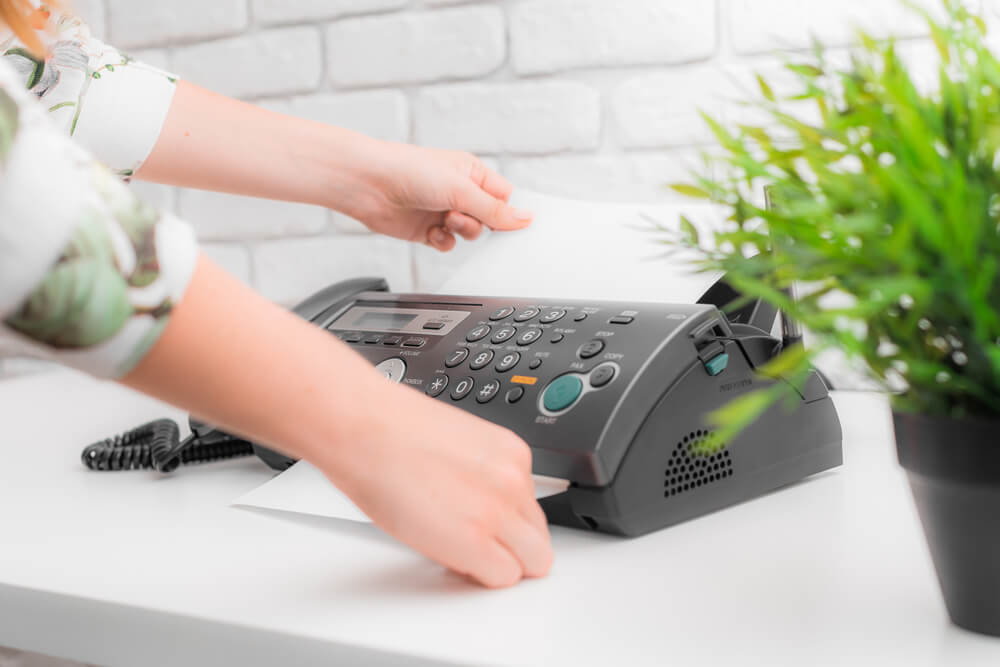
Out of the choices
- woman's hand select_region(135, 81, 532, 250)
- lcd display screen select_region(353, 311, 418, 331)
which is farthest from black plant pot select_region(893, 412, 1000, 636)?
woman's hand select_region(135, 81, 532, 250)

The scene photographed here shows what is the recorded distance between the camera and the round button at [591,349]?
0.53m

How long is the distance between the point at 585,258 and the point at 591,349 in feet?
0.55

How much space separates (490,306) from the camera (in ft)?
2.13

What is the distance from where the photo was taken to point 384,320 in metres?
0.70

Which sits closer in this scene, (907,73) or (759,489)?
(907,73)

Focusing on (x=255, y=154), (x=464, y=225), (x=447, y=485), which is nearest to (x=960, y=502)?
(x=447, y=485)

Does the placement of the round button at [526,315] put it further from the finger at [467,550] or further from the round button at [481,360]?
the finger at [467,550]

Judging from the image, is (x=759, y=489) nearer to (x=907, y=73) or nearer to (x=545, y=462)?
(x=545, y=462)

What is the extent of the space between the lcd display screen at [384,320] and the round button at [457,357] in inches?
3.3

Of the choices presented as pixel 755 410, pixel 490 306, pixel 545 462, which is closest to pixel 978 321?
pixel 755 410

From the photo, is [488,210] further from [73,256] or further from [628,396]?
[73,256]

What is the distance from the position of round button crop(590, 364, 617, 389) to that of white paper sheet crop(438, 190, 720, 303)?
0.13m

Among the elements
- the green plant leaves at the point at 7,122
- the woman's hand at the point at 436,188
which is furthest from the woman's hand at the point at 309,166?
the green plant leaves at the point at 7,122

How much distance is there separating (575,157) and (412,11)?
10.3 inches
